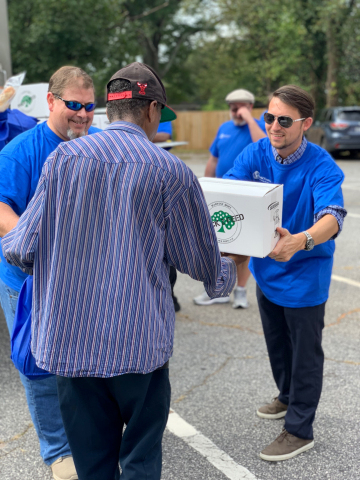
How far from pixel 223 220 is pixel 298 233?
385 mm

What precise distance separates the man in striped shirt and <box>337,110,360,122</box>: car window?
56.8 feet

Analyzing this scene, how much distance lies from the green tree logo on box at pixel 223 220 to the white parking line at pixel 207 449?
1.26 meters

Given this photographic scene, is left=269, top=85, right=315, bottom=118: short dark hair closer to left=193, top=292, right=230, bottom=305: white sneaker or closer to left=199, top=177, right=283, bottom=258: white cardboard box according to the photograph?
left=199, top=177, right=283, bottom=258: white cardboard box

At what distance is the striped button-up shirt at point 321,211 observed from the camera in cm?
262

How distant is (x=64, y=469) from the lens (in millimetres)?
2787

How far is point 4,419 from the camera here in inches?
134

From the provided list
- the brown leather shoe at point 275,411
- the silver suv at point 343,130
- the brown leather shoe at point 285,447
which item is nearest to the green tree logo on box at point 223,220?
the brown leather shoe at point 285,447

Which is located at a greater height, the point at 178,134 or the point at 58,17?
the point at 58,17

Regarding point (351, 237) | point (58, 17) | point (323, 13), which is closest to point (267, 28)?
point (323, 13)

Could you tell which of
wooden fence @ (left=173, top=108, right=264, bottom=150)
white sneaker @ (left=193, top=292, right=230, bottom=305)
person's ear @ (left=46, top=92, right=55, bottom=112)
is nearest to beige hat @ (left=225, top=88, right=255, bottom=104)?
white sneaker @ (left=193, top=292, right=230, bottom=305)

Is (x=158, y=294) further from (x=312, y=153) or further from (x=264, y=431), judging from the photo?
(x=264, y=431)

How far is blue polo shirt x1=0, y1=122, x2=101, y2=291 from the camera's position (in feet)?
8.02

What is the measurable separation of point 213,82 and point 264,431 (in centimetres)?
4607

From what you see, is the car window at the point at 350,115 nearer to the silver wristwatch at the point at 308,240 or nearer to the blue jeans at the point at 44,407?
the silver wristwatch at the point at 308,240
